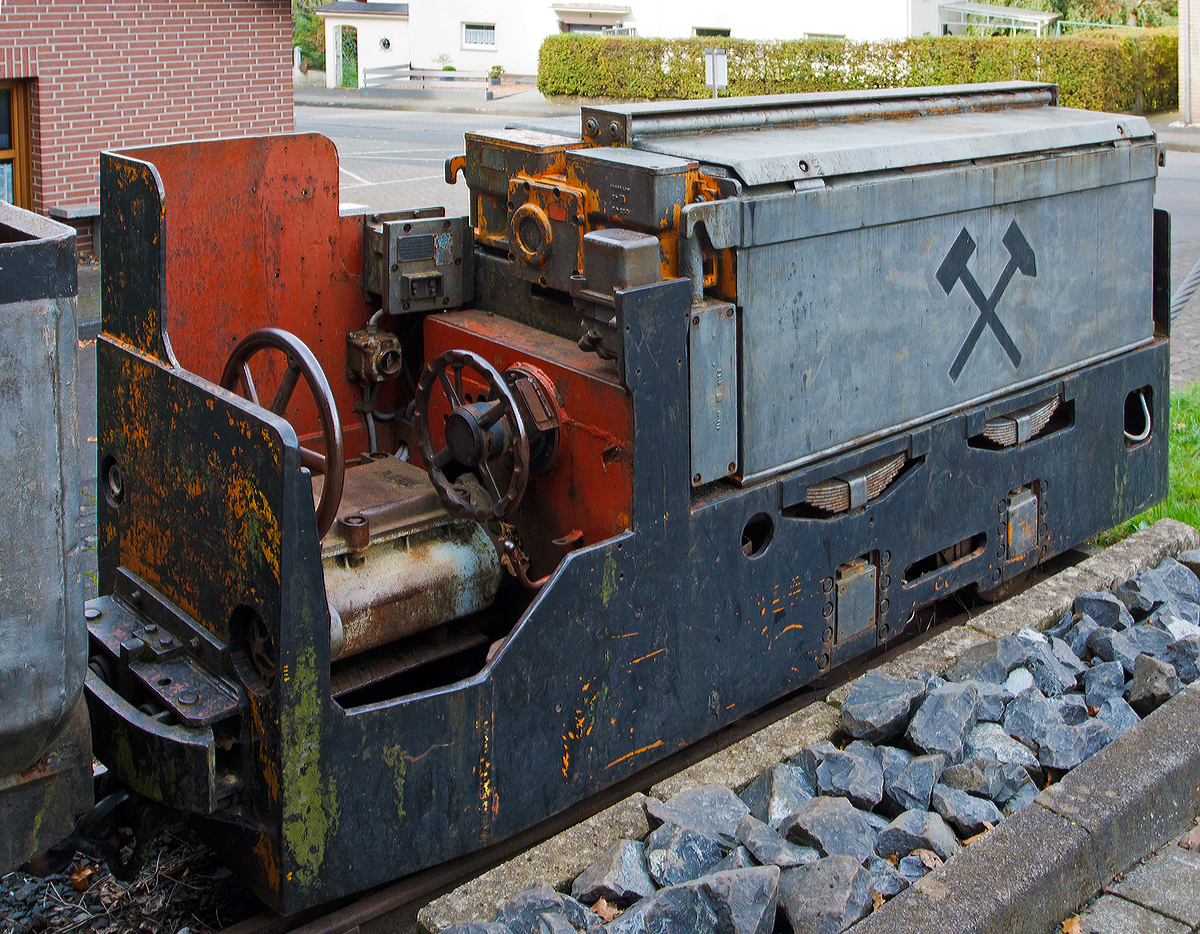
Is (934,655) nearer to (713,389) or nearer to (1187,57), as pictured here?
(713,389)

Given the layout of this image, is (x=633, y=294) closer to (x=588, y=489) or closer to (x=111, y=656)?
(x=588, y=489)

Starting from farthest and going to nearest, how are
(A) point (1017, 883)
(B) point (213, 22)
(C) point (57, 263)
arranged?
(B) point (213, 22) → (A) point (1017, 883) → (C) point (57, 263)

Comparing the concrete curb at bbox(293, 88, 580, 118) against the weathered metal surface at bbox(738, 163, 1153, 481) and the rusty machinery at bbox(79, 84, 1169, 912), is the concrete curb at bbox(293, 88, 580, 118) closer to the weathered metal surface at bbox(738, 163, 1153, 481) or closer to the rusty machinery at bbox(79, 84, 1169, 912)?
the weathered metal surface at bbox(738, 163, 1153, 481)

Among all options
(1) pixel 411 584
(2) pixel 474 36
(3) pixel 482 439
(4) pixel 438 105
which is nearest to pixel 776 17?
(4) pixel 438 105

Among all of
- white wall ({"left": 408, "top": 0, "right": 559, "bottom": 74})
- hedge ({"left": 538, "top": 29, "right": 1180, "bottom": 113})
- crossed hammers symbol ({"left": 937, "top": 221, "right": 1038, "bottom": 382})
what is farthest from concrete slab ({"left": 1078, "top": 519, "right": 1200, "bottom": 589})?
white wall ({"left": 408, "top": 0, "right": 559, "bottom": 74})

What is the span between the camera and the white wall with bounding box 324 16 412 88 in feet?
139

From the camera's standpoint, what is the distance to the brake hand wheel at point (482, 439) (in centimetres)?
356

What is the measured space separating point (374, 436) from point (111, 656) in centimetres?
140

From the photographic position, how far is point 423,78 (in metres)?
38.8

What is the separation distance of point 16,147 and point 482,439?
9568 millimetres

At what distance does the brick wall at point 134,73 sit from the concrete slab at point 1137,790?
10.0 metres

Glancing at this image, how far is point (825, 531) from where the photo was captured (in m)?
4.02

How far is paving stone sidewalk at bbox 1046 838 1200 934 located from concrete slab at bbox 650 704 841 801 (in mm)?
869

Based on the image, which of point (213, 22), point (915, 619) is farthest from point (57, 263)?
point (213, 22)
